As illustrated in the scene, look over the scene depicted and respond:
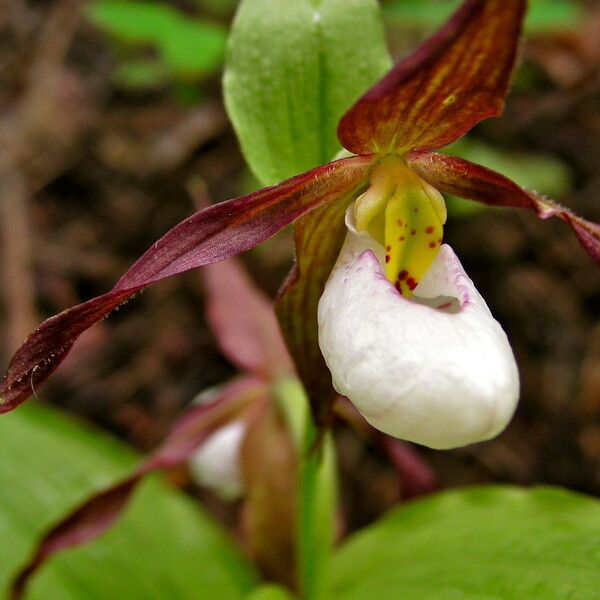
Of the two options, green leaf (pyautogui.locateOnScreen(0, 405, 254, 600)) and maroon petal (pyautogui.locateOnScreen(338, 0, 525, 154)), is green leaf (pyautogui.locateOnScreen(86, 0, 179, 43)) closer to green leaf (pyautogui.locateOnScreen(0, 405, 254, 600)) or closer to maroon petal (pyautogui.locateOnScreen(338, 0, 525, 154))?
green leaf (pyautogui.locateOnScreen(0, 405, 254, 600))

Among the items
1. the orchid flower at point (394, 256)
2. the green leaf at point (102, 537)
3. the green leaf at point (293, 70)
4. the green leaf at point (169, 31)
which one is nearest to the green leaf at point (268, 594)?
the green leaf at point (102, 537)

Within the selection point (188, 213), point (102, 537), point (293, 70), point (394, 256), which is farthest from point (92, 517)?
point (188, 213)

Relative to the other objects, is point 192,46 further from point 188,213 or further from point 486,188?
point 486,188

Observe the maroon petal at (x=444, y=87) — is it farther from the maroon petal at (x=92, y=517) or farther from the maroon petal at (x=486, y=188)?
the maroon petal at (x=92, y=517)

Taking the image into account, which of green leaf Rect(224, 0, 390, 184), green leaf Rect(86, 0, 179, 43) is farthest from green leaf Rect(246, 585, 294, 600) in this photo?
green leaf Rect(86, 0, 179, 43)

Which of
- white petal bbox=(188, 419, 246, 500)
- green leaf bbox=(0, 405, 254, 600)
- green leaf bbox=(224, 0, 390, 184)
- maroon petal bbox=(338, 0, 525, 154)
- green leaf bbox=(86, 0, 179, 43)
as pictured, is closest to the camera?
maroon petal bbox=(338, 0, 525, 154)

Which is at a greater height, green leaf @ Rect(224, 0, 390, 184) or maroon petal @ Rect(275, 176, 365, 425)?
green leaf @ Rect(224, 0, 390, 184)

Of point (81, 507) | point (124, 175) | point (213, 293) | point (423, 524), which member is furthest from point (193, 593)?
point (124, 175)
